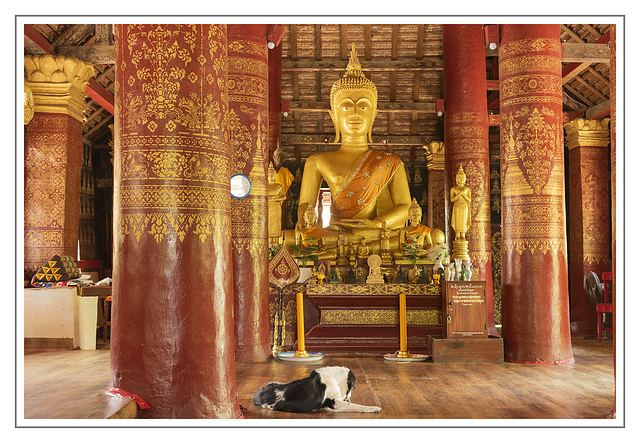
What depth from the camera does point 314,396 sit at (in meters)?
4.48

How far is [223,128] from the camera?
4215mm

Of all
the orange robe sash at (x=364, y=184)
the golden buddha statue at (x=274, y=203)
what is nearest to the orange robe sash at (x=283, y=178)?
the golden buddha statue at (x=274, y=203)

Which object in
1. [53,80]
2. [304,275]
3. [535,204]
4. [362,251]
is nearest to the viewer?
[535,204]

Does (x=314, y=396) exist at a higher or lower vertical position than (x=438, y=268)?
lower

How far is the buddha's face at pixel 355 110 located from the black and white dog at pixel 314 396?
21.3ft

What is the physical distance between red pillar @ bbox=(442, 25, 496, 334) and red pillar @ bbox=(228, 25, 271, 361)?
15.1 feet

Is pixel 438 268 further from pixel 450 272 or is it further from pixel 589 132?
pixel 589 132

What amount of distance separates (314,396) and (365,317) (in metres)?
3.47

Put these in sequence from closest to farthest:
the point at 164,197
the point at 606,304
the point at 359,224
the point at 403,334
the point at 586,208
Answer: the point at 164,197
the point at 403,334
the point at 606,304
the point at 359,224
the point at 586,208

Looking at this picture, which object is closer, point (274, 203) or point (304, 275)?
point (304, 275)

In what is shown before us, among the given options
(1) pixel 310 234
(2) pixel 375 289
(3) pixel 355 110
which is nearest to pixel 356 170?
(3) pixel 355 110

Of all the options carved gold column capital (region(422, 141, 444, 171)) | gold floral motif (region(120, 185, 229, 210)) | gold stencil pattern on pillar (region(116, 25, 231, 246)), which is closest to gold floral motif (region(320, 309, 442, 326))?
gold stencil pattern on pillar (region(116, 25, 231, 246))

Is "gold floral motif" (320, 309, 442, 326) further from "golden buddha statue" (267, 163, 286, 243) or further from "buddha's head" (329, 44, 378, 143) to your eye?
"buddha's head" (329, 44, 378, 143)
